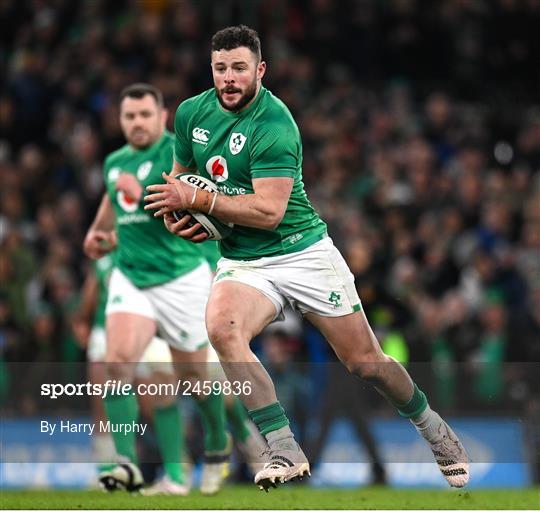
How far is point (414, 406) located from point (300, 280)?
1134mm

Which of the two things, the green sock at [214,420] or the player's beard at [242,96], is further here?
the green sock at [214,420]

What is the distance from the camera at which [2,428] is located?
11492 millimetres

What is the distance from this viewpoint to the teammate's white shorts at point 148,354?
1098cm

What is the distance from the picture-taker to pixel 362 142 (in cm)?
1770

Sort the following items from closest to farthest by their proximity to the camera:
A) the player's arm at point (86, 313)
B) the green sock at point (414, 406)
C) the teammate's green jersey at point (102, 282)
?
the green sock at point (414, 406)
the teammate's green jersey at point (102, 282)
the player's arm at point (86, 313)

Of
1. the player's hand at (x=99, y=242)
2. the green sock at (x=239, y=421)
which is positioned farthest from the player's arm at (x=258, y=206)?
the green sock at (x=239, y=421)

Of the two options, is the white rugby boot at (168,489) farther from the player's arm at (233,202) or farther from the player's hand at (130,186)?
the player's arm at (233,202)

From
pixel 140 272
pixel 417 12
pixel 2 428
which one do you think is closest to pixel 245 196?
pixel 140 272

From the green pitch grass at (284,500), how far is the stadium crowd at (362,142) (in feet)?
7.95

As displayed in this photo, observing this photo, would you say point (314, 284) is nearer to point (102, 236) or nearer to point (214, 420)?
point (214, 420)

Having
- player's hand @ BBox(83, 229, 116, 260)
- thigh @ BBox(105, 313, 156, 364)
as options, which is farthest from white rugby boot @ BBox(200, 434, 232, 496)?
player's hand @ BBox(83, 229, 116, 260)

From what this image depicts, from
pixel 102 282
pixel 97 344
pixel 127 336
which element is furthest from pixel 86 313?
pixel 127 336

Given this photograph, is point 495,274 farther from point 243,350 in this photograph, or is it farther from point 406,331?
point 243,350

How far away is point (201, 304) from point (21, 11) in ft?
34.6
